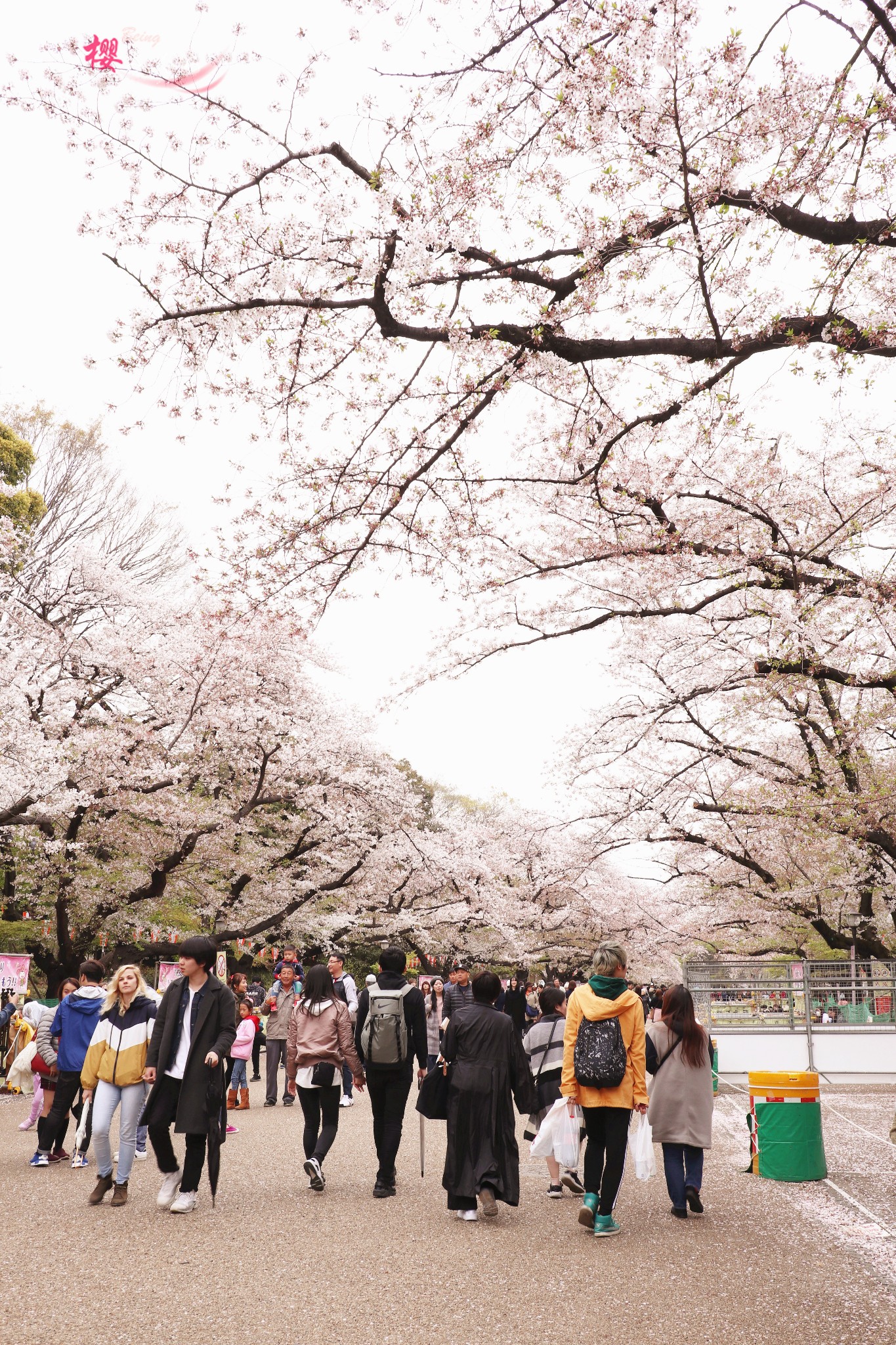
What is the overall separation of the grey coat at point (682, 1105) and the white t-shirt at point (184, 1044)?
9.59 ft

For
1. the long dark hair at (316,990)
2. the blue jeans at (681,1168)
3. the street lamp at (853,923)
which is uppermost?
the street lamp at (853,923)

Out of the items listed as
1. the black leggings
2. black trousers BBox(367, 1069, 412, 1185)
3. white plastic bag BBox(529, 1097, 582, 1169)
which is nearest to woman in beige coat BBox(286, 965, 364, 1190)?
the black leggings

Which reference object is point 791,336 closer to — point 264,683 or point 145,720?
point 145,720

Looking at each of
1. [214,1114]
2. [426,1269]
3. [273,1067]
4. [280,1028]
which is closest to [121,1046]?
[214,1114]

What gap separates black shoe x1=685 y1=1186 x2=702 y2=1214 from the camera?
6.26 meters

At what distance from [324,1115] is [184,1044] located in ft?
4.24

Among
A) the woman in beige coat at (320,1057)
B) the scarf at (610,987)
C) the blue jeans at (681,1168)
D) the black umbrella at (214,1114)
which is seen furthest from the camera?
the woman in beige coat at (320,1057)

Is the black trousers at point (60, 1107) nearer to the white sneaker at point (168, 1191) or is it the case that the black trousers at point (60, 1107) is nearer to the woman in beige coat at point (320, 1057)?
the white sneaker at point (168, 1191)

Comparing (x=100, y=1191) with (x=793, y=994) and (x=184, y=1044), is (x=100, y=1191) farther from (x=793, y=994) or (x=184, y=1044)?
(x=793, y=994)

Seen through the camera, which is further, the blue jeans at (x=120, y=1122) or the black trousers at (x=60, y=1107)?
the black trousers at (x=60, y=1107)

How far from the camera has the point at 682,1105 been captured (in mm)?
6383

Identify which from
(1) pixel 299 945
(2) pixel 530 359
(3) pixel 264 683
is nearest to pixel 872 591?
(2) pixel 530 359

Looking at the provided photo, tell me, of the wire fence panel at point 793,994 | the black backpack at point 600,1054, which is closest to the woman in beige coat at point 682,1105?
the black backpack at point 600,1054

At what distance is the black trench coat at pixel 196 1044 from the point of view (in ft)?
19.8
